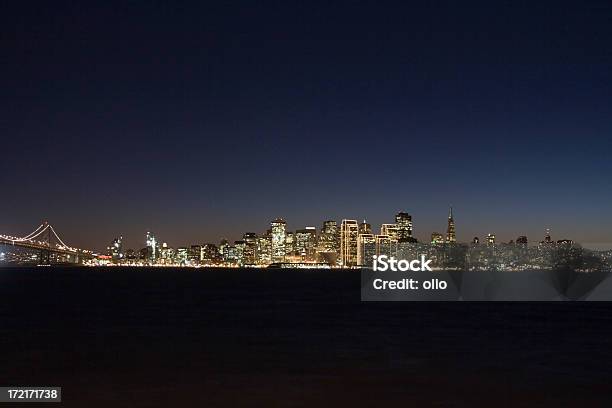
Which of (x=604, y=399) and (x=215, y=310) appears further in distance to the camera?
(x=215, y=310)

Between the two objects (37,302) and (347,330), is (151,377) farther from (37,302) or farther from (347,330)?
(37,302)

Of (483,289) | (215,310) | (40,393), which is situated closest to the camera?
(40,393)

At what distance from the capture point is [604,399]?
78.8ft

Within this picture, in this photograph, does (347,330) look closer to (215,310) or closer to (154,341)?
(154,341)

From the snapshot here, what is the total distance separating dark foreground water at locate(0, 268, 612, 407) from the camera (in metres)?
→ 23.7

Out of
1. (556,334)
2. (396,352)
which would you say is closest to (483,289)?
(556,334)

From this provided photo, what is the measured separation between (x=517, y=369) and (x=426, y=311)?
36.3 metres

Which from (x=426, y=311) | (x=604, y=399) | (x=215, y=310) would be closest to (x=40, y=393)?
(x=604, y=399)

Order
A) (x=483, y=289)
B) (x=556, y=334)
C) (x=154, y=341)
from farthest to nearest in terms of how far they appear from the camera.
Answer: (x=483, y=289) → (x=556, y=334) → (x=154, y=341)

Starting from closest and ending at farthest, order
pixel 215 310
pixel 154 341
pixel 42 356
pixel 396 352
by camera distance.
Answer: pixel 42 356 < pixel 396 352 < pixel 154 341 < pixel 215 310

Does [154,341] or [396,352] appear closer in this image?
[396,352]

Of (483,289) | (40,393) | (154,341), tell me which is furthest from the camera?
(483,289)

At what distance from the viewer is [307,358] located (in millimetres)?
33000

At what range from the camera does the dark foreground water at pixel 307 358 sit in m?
23.7
